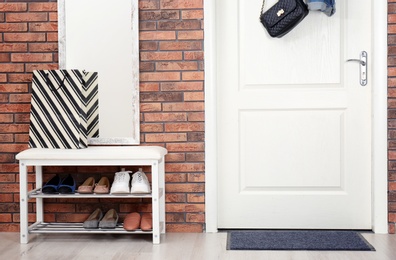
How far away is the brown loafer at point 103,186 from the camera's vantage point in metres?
3.28

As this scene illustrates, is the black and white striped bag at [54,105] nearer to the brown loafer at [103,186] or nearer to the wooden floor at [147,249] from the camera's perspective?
the brown loafer at [103,186]

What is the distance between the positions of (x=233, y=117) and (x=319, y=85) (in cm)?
55

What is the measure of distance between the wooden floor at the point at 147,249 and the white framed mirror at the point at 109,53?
0.60 meters

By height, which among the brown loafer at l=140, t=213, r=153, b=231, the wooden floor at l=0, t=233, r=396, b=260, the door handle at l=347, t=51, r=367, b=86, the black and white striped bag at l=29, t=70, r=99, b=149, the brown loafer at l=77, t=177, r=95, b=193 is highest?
the door handle at l=347, t=51, r=367, b=86

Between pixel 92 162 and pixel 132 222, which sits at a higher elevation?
pixel 92 162

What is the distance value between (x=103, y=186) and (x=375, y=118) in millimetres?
1611

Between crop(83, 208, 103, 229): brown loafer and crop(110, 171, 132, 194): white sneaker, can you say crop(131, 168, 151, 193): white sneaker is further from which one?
crop(83, 208, 103, 229): brown loafer

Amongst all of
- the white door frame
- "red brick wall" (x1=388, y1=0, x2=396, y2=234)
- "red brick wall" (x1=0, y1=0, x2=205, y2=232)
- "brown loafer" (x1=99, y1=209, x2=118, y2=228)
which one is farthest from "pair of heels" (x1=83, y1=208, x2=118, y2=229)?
"red brick wall" (x1=388, y1=0, x2=396, y2=234)

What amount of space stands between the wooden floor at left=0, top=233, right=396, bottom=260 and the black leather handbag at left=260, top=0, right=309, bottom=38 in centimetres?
124

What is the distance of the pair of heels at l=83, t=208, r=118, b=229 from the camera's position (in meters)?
3.29

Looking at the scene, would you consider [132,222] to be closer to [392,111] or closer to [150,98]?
[150,98]

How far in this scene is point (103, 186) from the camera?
130 inches

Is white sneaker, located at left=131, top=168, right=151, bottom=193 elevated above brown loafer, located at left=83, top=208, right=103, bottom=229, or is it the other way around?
white sneaker, located at left=131, top=168, right=151, bottom=193

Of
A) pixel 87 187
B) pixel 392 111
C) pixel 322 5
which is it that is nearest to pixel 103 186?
pixel 87 187
